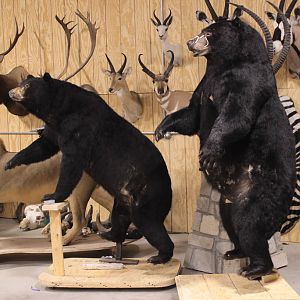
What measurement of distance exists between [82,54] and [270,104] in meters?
2.93

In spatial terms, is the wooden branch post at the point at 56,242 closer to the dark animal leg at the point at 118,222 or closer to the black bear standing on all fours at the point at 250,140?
the dark animal leg at the point at 118,222

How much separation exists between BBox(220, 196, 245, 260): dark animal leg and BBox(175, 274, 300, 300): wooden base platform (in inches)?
6.6

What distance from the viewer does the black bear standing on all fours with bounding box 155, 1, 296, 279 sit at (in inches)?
93.0

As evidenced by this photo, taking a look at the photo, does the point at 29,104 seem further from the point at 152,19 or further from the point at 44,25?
the point at 44,25

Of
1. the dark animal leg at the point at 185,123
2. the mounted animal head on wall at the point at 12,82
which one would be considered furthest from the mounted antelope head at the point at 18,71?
the dark animal leg at the point at 185,123

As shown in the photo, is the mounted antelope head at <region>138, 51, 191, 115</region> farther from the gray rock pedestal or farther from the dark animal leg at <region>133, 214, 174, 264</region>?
the dark animal leg at <region>133, 214, 174, 264</region>

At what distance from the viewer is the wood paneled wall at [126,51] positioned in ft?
15.3

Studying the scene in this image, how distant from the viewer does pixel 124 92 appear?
4.68 metres

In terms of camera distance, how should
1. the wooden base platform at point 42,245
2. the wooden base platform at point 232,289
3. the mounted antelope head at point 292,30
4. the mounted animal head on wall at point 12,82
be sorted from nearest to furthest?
1. the wooden base platform at point 232,289
2. the wooden base platform at point 42,245
3. the mounted antelope head at point 292,30
4. the mounted animal head on wall at point 12,82

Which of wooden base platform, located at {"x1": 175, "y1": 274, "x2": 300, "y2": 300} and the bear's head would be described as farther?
the bear's head

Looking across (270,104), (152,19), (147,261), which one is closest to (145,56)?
(152,19)

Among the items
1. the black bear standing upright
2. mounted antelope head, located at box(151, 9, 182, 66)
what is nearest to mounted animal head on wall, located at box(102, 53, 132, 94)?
mounted antelope head, located at box(151, 9, 182, 66)

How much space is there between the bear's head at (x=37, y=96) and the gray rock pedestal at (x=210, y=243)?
1191 millimetres

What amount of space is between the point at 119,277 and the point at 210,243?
2.33 ft
